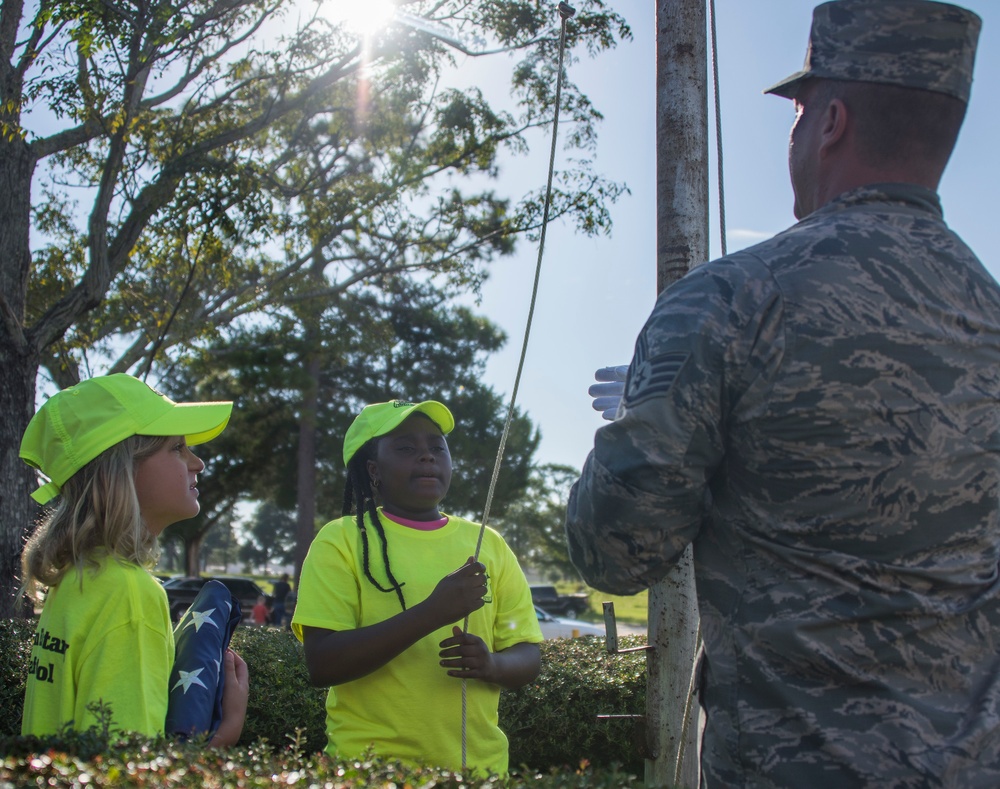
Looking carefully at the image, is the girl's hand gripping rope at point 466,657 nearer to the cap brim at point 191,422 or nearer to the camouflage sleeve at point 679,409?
the cap brim at point 191,422

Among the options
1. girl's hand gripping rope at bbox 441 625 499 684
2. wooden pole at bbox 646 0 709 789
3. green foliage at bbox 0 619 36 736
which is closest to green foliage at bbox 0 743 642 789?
girl's hand gripping rope at bbox 441 625 499 684

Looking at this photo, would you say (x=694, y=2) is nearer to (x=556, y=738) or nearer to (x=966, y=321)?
(x=966, y=321)

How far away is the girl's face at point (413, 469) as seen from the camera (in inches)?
125

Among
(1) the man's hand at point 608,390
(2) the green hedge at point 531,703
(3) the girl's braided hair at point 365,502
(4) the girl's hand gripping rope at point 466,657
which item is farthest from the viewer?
(2) the green hedge at point 531,703

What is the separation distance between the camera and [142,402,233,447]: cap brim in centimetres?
278

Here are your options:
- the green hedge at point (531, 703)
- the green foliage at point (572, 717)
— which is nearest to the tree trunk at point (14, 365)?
the green hedge at point (531, 703)

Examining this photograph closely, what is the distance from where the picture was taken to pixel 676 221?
4109 millimetres

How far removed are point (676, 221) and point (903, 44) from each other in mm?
2404

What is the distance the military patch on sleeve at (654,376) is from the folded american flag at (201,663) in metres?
1.56

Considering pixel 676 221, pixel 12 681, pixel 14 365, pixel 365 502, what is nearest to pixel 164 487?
pixel 365 502

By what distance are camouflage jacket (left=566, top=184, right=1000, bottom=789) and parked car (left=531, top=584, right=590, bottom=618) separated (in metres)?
37.5

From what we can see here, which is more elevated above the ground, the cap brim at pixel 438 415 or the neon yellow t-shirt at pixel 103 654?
the cap brim at pixel 438 415

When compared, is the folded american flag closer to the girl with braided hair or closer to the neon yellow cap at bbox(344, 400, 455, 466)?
the girl with braided hair

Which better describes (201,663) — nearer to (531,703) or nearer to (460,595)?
(460,595)
